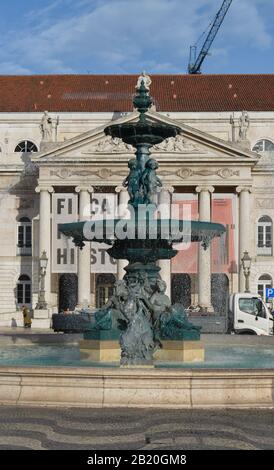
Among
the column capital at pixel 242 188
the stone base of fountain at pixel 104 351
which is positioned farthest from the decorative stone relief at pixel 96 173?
the stone base of fountain at pixel 104 351

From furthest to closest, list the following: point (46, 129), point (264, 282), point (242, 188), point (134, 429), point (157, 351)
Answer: point (264, 282) → point (46, 129) → point (242, 188) → point (157, 351) → point (134, 429)

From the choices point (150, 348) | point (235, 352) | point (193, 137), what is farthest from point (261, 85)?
point (150, 348)

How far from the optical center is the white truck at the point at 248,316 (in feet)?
96.0

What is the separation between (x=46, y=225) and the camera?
52.1 meters

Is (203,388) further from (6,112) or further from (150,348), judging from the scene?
(6,112)

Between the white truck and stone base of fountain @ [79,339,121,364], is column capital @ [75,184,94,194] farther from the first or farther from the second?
stone base of fountain @ [79,339,121,364]

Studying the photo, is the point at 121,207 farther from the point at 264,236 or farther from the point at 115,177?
the point at 264,236

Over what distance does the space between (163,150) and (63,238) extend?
28.5 feet

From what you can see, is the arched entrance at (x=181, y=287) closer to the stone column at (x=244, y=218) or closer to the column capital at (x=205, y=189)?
the stone column at (x=244, y=218)

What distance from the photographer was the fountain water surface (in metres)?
14.4

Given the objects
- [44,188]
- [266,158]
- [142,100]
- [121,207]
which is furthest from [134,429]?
[266,158]

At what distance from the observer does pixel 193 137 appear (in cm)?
5181

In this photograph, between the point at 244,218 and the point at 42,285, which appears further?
the point at 244,218
